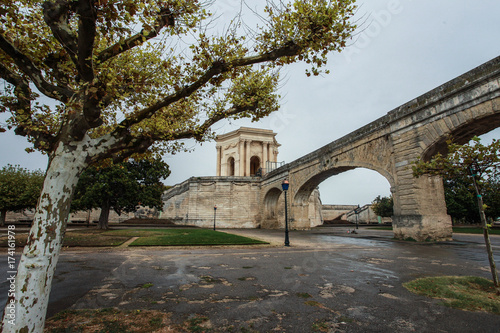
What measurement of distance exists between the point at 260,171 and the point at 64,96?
102 ft

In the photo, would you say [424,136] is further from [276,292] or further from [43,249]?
[43,249]

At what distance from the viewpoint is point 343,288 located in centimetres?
437

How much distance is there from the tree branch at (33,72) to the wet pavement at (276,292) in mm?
3098

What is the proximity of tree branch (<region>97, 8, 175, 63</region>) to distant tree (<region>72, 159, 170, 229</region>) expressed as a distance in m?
16.1

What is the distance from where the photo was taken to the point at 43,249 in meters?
2.70

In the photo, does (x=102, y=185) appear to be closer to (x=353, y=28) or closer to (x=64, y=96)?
(x=64, y=96)

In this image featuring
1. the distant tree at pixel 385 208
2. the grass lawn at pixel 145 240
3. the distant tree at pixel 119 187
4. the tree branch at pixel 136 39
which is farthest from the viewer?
the distant tree at pixel 385 208

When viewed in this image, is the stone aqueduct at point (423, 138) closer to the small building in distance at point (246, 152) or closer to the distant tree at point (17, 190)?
the small building in distance at point (246, 152)

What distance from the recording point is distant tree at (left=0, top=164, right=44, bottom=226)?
21.9 metres

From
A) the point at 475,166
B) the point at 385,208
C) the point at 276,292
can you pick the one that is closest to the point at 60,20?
the point at 276,292

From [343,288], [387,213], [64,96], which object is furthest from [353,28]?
[387,213]

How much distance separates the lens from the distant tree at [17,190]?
21.9 meters

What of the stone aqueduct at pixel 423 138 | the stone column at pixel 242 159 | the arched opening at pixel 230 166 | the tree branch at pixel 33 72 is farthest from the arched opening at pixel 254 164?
the tree branch at pixel 33 72

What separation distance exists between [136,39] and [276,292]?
14.8 ft
